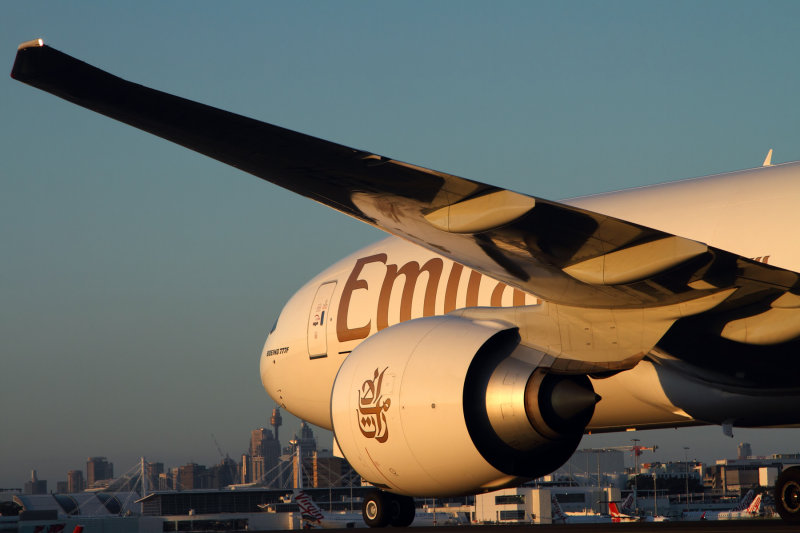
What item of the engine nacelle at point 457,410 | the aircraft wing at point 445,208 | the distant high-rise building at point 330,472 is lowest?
the distant high-rise building at point 330,472

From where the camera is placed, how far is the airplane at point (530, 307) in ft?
20.7

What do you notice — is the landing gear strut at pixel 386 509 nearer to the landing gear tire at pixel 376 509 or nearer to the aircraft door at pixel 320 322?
the landing gear tire at pixel 376 509

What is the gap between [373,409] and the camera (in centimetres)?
955

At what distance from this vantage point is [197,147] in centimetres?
660

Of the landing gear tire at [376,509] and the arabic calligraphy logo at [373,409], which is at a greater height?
the arabic calligraphy logo at [373,409]

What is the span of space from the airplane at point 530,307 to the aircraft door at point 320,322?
8.10 ft

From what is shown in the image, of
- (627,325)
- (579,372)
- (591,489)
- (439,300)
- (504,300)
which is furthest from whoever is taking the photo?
(591,489)

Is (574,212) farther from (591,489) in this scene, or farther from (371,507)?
(591,489)

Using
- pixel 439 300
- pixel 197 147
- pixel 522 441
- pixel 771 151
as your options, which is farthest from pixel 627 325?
pixel 771 151

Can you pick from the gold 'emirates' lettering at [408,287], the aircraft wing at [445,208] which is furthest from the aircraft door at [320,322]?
the aircraft wing at [445,208]

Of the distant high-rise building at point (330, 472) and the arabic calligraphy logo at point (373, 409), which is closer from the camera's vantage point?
the arabic calligraphy logo at point (373, 409)

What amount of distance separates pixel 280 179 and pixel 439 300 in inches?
214

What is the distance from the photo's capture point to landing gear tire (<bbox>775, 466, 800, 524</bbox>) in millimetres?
9906

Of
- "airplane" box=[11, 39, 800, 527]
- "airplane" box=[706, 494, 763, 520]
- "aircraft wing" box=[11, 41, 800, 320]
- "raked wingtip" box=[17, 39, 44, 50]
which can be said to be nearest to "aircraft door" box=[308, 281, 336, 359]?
"airplane" box=[11, 39, 800, 527]
